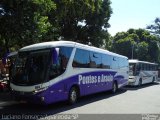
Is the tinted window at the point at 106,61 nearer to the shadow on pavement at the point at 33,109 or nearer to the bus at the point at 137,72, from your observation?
the shadow on pavement at the point at 33,109

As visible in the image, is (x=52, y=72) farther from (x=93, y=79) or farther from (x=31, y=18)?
(x=31, y=18)

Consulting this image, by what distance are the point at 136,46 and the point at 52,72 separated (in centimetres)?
4717

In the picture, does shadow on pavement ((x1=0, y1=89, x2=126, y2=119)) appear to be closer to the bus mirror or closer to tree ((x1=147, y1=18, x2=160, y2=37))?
the bus mirror

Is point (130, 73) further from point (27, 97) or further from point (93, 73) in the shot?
point (27, 97)

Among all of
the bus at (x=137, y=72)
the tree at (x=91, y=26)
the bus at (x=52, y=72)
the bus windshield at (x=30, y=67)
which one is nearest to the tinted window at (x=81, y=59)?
the bus at (x=52, y=72)

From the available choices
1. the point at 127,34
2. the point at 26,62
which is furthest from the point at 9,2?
the point at 127,34

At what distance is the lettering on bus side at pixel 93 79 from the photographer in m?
15.3

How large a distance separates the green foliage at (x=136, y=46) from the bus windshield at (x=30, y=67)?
4428 centimetres

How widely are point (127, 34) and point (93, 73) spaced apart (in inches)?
1848

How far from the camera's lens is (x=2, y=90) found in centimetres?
1842

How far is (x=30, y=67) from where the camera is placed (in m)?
12.7

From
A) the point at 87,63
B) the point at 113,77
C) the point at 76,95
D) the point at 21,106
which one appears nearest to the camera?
the point at 21,106

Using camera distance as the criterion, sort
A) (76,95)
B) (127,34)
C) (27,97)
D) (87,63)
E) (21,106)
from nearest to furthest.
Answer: (27,97), (21,106), (76,95), (87,63), (127,34)

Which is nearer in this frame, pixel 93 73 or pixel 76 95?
pixel 76 95
